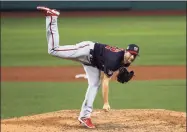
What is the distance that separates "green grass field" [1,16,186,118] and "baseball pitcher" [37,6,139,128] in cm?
212

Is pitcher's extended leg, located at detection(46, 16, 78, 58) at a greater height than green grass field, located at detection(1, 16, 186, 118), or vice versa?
pitcher's extended leg, located at detection(46, 16, 78, 58)

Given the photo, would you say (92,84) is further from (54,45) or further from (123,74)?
(54,45)

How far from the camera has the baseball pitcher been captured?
584 cm

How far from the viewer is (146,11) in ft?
85.3

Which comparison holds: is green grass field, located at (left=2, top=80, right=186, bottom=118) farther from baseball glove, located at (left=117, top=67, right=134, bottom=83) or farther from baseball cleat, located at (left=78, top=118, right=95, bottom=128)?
baseball glove, located at (left=117, top=67, right=134, bottom=83)

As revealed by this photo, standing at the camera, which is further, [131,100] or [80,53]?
[131,100]

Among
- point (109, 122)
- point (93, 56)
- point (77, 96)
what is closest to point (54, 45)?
point (93, 56)

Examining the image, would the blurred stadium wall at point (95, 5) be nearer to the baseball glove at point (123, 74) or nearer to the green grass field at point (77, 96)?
the green grass field at point (77, 96)

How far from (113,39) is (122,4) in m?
7.89

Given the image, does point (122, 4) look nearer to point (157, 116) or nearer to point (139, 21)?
point (139, 21)

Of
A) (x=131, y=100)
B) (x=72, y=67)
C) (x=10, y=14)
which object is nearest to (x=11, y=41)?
(x=72, y=67)

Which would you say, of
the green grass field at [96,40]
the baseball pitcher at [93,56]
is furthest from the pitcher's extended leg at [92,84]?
the green grass field at [96,40]

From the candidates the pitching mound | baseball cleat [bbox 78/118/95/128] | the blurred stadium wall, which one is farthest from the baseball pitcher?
the blurred stadium wall

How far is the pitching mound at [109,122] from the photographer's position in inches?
246
